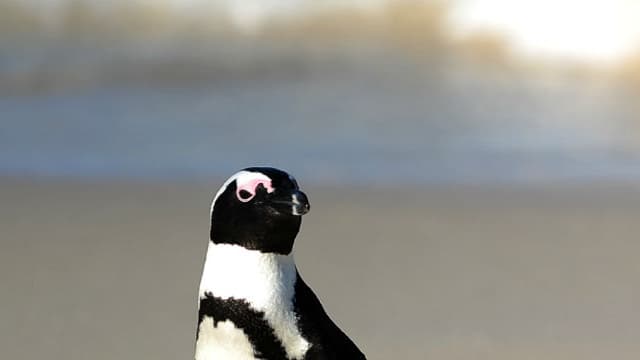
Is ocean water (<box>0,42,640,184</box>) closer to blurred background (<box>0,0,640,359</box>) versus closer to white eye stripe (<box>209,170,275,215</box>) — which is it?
blurred background (<box>0,0,640,359</box>)

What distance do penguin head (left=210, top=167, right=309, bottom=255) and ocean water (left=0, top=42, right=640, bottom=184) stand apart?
14.9 ft

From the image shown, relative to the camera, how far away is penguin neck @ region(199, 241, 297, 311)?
8.05 ft

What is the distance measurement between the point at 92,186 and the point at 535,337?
2.62 m

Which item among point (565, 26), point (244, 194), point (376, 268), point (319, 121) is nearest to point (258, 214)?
point (244, 194)

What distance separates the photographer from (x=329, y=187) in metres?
6.92

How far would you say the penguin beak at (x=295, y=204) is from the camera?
242 cm

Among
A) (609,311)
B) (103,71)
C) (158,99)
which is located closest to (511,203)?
(609,311)

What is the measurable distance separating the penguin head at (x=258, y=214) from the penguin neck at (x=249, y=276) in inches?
0.5

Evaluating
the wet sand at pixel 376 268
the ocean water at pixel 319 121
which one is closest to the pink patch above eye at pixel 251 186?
the wet sand at pixel 376 268

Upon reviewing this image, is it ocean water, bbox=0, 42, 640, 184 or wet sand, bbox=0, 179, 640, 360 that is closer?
wet sand, bbox=0, 179, 640, 360

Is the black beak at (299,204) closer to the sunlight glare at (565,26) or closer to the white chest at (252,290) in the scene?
the white chest at (252,290)

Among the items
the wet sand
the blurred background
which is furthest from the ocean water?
the wet sand

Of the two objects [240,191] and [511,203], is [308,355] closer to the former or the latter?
[240,191]

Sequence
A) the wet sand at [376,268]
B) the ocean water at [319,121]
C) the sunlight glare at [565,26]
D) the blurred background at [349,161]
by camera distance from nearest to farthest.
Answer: the wet sand at [376,268] < the blurred background at [349,161] < the ocean water at [319,121] < the sunlight glare at [565,26]
